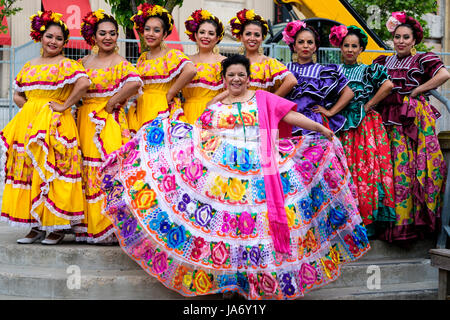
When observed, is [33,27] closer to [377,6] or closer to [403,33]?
[403,33]

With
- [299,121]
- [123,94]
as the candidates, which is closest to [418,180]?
[299,121]

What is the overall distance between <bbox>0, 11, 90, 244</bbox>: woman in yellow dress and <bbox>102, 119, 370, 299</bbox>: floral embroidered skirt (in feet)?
2.56

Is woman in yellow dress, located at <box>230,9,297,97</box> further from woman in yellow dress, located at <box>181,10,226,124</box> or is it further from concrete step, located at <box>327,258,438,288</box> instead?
concrete step, located at <box>327,258,438,288</box>

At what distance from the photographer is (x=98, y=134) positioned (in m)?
5.43

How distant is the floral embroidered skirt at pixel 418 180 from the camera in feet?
18.5

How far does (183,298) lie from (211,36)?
8.32 ft

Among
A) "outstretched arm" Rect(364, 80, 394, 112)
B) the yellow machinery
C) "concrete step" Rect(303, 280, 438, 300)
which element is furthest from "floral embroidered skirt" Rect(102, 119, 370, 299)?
the yellow machinery

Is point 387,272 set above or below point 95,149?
below

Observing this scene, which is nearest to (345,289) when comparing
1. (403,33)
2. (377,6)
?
(403,33)

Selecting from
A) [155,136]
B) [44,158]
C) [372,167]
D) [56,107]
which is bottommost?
[372,167]

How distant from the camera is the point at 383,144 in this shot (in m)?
5.68

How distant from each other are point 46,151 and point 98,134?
0.48 m

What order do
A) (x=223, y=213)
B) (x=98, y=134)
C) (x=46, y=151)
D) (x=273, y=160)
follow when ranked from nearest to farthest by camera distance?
(x=223, y=213), (x=273, y=160), (x=46, y=151), (x=98, y=134)

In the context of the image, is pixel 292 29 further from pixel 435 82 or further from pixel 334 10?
pixel 334 10
